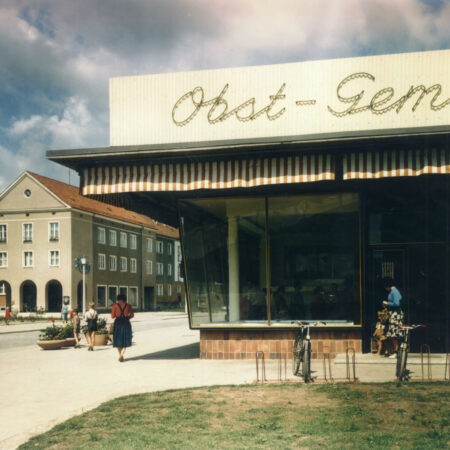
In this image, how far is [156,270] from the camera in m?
76.3

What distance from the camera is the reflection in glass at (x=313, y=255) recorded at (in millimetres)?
14305

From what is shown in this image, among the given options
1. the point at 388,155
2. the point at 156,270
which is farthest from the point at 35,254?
the point at 388,155

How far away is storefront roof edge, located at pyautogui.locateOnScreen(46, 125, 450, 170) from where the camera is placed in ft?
37.1

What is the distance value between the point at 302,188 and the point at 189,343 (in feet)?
27.1

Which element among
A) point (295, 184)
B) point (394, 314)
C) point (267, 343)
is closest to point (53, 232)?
point (267, 343)

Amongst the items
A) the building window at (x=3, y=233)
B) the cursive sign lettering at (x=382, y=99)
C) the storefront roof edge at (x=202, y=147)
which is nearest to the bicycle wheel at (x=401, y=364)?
the storefront roof edge at (x=202, y=147)

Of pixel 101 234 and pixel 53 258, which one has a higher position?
pixel 101 234

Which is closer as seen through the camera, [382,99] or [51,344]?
[382,99]

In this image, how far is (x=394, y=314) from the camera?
12.7 meters

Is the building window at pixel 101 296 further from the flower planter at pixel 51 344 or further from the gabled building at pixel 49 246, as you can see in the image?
the flower planter at pixel 51 344

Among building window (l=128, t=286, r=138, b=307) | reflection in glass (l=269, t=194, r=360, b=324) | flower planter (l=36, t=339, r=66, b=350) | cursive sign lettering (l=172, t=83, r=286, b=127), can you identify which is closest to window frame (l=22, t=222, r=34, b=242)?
building window (l=128, t=286, r=138, b=307)

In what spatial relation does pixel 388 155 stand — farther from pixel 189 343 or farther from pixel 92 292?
pixel 92 292

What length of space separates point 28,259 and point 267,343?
47886 millimetres

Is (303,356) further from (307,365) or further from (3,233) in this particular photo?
(3,233)
